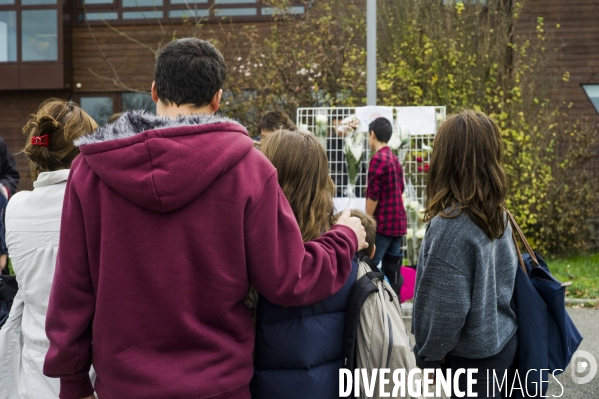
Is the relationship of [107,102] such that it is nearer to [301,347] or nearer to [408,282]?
[408,282]

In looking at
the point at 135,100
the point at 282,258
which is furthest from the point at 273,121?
the point at 135,100

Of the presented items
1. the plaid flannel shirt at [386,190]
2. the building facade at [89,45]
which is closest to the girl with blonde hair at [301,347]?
the plaid flannel shirt at [386,190]

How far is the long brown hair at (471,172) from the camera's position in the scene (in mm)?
2721

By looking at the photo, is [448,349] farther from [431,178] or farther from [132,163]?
[132,163]

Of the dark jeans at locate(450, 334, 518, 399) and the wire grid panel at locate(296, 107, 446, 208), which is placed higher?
the wire grid panel at locate(296, 107, 446, 208)

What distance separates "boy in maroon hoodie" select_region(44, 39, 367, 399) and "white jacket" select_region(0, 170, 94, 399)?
649 millimetres

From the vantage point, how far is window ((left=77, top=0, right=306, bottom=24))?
15969 mm

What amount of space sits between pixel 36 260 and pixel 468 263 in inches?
65.3

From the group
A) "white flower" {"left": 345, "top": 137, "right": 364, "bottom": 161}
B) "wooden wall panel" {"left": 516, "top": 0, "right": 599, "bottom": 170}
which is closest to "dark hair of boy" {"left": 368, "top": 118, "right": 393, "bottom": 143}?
"white flower" {"left": 345, "top": 137, "right": 364, "bottom": 161}

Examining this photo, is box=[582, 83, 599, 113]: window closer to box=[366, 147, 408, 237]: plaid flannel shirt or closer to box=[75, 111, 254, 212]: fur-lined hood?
box=[366, 147, 408, 237]: plaid flannel shirt

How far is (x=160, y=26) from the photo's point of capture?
15.9 meters

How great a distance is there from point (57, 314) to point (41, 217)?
746 mm

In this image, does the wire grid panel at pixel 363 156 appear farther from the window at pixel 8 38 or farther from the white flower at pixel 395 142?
the window at pixel 8 38

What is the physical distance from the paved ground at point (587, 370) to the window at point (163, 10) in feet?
32.5
